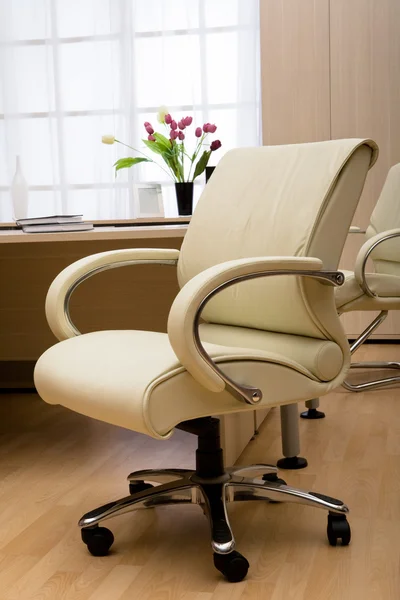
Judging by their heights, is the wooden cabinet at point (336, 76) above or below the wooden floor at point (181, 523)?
above

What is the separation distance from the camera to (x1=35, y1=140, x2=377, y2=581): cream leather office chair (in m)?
1.67

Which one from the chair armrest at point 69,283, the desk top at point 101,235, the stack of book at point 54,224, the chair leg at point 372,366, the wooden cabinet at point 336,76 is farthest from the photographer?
the wooden cabinet at point 336,76

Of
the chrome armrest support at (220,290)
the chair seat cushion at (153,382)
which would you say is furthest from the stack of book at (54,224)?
the chrome armrest support at (220,290)

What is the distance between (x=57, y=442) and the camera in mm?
2928

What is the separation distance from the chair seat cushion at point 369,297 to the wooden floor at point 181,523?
0.45 metres

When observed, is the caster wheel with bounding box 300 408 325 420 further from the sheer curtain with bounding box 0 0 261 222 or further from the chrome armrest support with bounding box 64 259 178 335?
the sheer curtain with bounding box 0 0 261 222

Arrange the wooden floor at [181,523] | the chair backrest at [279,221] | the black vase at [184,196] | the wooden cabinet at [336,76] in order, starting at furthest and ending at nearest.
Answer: the wooden cabinet at [336,76], the black vase at [184,196], the chair backrest at [279,221], the wooden floor at [181,523]

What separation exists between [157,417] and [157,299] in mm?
1722

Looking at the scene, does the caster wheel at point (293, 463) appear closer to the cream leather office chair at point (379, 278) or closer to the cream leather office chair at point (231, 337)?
the cream leather office chair at point (231, 337)

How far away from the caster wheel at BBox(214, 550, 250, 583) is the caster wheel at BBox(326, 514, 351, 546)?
25cm

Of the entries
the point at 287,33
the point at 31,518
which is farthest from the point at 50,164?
the point at 31,518

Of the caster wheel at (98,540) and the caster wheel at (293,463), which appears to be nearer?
the caster wheel at (98,540)

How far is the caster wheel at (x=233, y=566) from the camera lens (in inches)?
69.9

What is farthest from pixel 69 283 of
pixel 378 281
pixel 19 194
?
pixel 378 281
